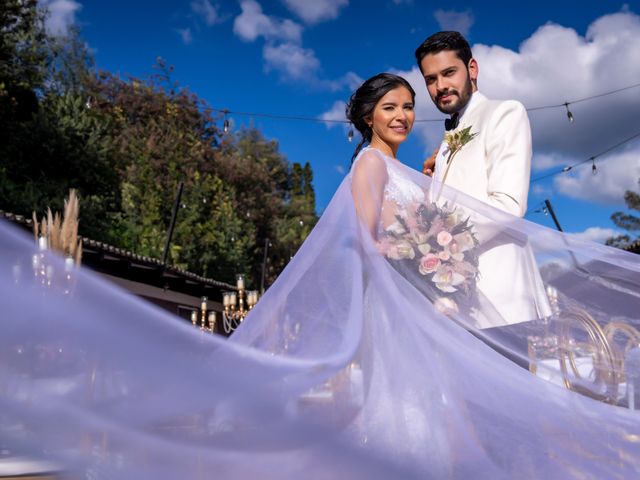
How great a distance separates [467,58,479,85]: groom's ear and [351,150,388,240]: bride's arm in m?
0.51

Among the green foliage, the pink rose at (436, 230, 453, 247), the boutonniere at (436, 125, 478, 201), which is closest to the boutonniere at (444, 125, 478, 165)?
the boutonniere at (436, 125, 478, 201)

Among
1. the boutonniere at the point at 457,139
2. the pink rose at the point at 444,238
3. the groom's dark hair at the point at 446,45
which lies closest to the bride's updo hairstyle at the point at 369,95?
the groom's dark hair at the point at 446,45

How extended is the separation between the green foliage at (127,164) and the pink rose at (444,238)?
→ 1478cm

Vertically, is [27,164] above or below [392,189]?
above

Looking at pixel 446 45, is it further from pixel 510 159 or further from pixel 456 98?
pixel 510 159

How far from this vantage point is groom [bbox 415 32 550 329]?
1960 mm

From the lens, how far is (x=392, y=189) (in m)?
2.07

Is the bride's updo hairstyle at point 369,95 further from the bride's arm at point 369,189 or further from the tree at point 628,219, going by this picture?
the tree at point 628,219

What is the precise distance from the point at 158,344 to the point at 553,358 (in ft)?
3.68

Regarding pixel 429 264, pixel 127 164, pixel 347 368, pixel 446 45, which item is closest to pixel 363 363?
pixel 347 368

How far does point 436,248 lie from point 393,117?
56cm

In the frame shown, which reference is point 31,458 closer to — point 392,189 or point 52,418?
point 52,418

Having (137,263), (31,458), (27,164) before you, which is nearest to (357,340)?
(31,458)

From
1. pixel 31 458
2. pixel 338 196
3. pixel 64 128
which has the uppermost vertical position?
pixel 64 128
